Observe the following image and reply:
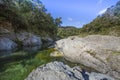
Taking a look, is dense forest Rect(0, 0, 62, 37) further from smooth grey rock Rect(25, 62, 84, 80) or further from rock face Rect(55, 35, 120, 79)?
smooth grey rock Rect(25, 62, 84, 80)

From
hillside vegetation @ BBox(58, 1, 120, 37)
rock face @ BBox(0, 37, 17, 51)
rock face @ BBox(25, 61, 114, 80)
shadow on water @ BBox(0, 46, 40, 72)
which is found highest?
hillside vegetation @ BBox(58, 1, 120, 37)

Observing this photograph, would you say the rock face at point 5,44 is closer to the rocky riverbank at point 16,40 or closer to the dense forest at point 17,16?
the rocky riverbank at point 16,40

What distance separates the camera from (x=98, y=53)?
19672 millimetres

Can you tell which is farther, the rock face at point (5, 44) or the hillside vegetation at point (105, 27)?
the hillside vegetation at point (105, 27)

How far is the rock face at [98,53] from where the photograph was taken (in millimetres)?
17389

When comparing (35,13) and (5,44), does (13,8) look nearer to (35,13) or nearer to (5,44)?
(5,44)

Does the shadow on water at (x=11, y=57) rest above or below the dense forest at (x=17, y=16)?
below

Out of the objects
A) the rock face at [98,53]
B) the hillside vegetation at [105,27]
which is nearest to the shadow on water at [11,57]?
the rock face at [98,53]

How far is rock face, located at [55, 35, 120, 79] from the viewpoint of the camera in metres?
17.4

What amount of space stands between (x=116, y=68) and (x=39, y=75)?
8.66 m

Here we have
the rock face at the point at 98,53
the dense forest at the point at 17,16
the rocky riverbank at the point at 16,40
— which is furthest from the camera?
the dense forest at the point at 17,16

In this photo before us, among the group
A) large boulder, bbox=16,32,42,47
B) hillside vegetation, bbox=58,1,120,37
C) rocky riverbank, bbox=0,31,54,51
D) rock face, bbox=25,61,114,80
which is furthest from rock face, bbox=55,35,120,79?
hillside vegetation, bbox=58,1,120,37

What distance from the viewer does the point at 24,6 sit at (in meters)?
60.0

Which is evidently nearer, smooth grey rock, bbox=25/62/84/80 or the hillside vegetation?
smooth grey rock, bbox=25/62/84/80
